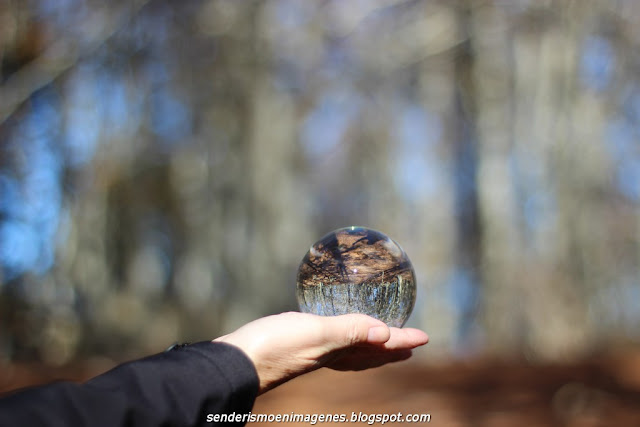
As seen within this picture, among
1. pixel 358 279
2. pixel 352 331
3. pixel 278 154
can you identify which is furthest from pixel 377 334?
pixel 278 154

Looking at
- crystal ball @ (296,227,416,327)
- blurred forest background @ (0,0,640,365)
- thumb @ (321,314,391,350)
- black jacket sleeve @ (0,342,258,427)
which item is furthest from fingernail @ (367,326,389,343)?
blurred forest background @ (0,0,640,365)

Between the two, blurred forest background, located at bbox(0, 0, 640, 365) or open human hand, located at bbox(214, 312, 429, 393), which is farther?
blurred forest background, located at bbox(0, 0, 640, 365)

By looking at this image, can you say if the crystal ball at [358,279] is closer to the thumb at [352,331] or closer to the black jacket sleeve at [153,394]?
the thumb at [352,331]

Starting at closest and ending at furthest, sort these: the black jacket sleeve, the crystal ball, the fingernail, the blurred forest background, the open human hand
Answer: the black jacket sleeve
the open human hand
the fingernail
the crystal ball
the blurred forest background

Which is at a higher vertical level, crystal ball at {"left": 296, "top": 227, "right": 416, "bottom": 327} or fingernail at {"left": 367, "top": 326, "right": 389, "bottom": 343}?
crystal ball at {"left": 296, "top": 227, "right": 416, "bottom": 327}

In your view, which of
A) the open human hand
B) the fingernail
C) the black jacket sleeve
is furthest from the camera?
the fingernail

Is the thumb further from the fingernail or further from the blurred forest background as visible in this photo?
the blurred forest background

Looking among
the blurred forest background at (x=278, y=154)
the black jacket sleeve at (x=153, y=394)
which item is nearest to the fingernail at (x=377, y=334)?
the black jacket sleeve at (x=153, y=394)

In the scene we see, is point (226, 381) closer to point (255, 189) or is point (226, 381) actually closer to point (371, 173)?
point (255, 189)

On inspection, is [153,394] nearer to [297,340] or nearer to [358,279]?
[297,340]
